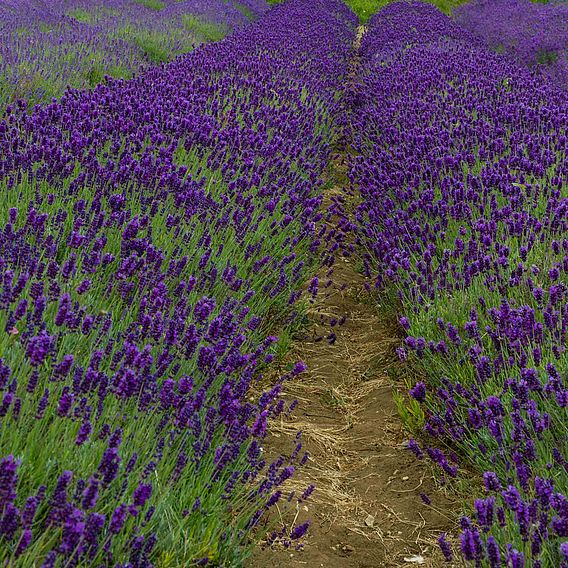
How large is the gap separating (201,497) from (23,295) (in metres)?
0.99

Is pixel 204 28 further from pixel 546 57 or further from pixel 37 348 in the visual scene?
pixel 37 348

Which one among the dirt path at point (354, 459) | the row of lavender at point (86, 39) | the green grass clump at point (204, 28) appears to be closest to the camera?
the dirt path at point (354, 459)

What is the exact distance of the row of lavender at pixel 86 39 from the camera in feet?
19.7

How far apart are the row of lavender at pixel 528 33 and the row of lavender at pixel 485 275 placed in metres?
2.74

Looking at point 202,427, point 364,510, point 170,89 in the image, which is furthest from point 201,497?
point 170,89

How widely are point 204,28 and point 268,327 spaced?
1027 cm

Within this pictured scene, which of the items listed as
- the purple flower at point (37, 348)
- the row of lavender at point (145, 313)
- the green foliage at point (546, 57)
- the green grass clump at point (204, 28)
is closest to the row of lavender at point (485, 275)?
the row of lavender at point (145, 313)

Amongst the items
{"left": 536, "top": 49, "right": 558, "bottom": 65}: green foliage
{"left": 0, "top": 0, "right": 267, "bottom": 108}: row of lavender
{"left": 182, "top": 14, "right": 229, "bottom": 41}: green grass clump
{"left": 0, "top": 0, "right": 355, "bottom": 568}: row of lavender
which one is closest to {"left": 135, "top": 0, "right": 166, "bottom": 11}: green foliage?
{"left": 0, "top": 0, "right": 267, "bottom": 108}: row of lavender

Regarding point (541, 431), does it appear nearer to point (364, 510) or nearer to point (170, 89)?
point (364, 510)

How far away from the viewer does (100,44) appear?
856 cm

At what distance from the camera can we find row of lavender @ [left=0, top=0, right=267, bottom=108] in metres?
6.01

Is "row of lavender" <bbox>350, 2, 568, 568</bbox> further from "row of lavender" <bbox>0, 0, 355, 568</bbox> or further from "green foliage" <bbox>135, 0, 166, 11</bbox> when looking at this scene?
"green foliage" <bbox>135, 0, 166, 11</bbox>

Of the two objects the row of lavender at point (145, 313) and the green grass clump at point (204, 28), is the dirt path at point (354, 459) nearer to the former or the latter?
the row of lavender at point (145, 313)

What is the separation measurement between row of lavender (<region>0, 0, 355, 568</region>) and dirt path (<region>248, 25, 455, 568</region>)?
168 mm
